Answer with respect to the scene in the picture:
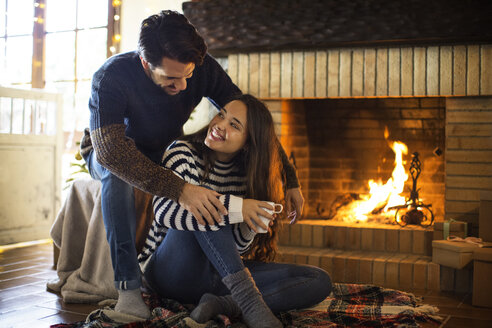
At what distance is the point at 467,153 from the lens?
2703 mm

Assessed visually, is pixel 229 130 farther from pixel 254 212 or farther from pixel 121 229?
pixel 121 229

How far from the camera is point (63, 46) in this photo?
4.16 m

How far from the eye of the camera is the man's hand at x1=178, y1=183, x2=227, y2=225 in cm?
154

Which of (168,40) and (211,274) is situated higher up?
(168,40)

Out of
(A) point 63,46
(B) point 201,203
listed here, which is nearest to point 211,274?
(B) point 201,203

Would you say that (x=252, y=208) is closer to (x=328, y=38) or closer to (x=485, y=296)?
(x=485, y=296)

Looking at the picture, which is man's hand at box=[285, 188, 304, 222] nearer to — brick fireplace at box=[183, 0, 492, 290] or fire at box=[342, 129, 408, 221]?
brick fireplace at box=[183, 0, 492, 290]

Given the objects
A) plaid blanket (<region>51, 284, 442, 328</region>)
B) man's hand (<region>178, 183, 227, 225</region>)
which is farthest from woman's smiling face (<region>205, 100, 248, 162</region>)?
plaid blanket (<region>51, 284, 442, 328</region>)

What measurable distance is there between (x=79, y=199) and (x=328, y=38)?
1.49 m

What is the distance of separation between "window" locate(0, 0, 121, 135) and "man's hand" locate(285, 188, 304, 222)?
2.51 metres

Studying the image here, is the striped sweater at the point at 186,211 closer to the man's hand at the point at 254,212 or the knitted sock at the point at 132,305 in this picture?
the man's hand at the point at 254,212

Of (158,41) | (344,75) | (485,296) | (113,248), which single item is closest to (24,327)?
(113,248)

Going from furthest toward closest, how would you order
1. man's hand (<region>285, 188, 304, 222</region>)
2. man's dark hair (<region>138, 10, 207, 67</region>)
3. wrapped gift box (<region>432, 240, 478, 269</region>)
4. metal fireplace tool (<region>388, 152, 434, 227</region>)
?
metal fireplace tool (<region>388, 152, 434, 227</region>)
wrapped gift box (<region>432, 240, 478, 269</region>)
man's hand (<region>285, 188, 304, 222</region>)
man's dark hair (<region>138, 10, 207, 67</region>)

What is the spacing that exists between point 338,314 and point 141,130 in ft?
3.01
